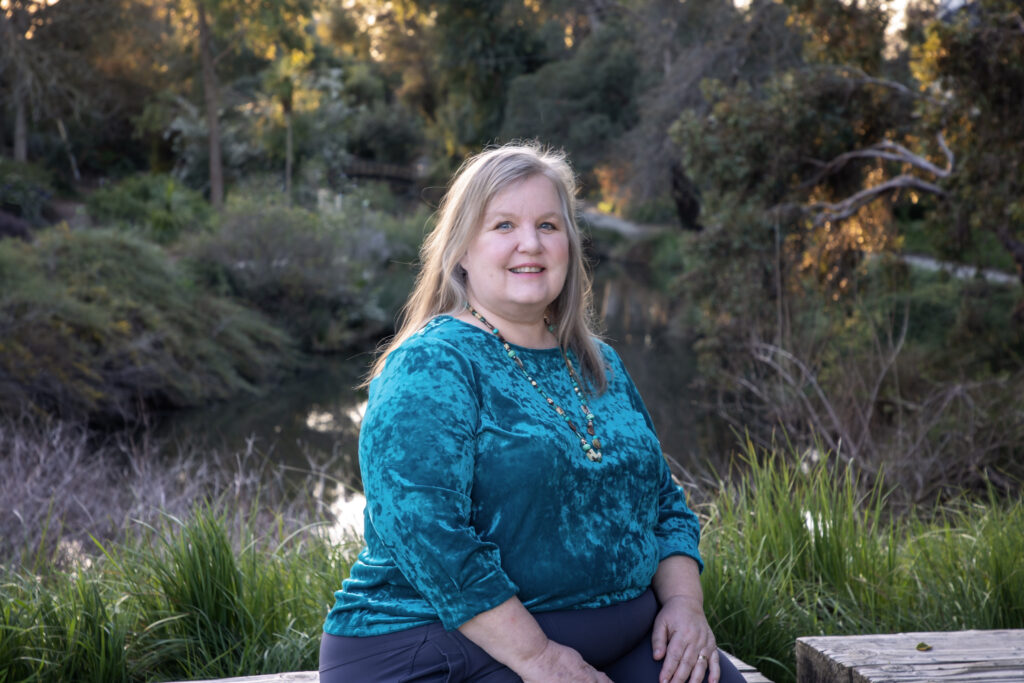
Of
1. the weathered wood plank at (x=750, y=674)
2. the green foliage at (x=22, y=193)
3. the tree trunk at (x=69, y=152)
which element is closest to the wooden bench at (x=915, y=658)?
the weathered wood plank at (x=750, y=674)

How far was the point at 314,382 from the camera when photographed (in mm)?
16281

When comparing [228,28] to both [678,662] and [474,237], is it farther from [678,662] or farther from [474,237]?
[678,662]

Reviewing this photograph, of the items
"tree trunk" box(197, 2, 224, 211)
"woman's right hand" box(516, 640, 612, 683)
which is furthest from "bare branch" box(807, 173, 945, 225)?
"tree trunk" box(197, 2, 224, 211)

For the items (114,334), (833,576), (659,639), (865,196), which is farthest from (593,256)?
(659,639)

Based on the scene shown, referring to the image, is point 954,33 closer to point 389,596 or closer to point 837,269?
point 837,269

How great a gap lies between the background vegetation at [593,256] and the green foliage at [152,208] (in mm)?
126

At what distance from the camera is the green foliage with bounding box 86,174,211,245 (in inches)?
893

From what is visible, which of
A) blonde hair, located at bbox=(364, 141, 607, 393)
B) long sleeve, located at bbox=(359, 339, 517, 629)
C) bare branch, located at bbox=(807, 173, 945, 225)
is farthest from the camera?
bare branch, located at bbox=(807, 173, 945, 225)

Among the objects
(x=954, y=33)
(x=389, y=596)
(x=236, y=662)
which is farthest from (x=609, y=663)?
(x=954, y=33)

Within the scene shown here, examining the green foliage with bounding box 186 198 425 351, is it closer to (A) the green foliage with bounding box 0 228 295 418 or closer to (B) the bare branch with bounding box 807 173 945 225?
(A) the green foliage with bounding box 0 228 295 418

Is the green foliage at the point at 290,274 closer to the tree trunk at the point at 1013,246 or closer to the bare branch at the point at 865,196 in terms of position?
the bare branch at the point at 865,196

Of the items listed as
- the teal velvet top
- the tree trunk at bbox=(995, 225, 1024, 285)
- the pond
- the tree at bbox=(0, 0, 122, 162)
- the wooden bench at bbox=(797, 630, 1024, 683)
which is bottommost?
the pond

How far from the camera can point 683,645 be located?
6.75ft

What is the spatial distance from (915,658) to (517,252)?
50.1 inches
